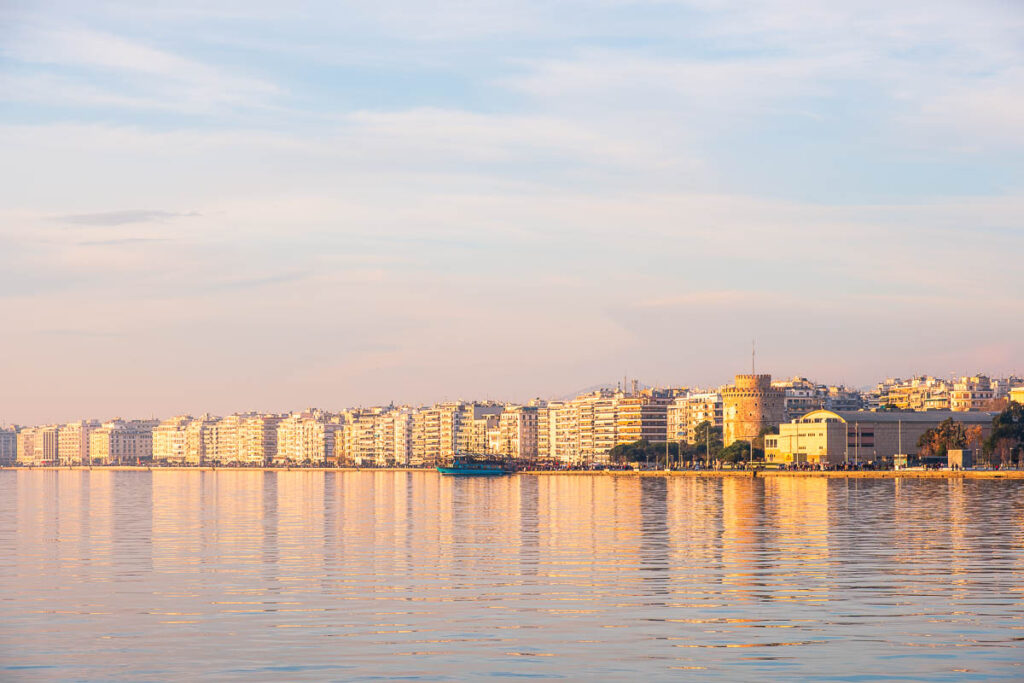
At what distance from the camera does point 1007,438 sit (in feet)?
502

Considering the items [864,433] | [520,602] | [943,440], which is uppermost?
[864,433]

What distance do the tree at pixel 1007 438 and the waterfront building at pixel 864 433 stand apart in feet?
92.5

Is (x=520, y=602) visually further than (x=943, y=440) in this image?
No

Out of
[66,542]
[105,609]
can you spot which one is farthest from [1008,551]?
[66,542]

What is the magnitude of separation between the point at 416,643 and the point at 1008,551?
77.0ft

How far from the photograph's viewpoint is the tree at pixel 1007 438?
152500 mm

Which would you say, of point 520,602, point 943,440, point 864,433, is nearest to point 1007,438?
point 943,440

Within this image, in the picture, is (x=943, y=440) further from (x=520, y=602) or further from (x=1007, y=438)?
(x=520, y=602)

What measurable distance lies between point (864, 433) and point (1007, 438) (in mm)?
35512

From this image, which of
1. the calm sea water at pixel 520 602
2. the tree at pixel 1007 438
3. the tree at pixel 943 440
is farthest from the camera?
the tree at pixel 943 440

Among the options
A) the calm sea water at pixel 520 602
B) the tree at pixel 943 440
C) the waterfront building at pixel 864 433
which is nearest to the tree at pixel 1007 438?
the tree at pixel 943 440

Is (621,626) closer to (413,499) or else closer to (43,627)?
(43,627)

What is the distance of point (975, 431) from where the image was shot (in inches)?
6865

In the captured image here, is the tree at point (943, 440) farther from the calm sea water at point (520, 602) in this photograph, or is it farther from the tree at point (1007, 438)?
the calm sea water at point (520, 602)
